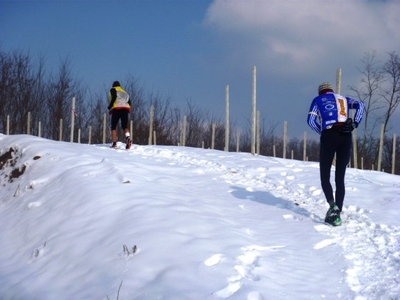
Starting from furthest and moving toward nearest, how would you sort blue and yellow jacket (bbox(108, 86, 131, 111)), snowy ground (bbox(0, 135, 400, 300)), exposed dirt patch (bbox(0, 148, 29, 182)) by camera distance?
blue and yellow jacket (bbox(108, 86, 131, 111)) → exposed dirt patch (bbox(0, 148, 29, 182)) → snowy ground (bbox(0, 135, 400, 300))

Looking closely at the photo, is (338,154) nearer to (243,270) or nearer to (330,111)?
(330,111)

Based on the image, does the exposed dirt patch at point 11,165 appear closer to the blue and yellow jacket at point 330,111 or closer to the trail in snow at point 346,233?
the trail in snow at point 346,233

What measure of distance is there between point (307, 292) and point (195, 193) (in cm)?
302

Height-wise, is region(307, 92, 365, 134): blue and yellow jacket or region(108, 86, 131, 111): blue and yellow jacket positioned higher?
region(108, 86, 131, 111): blue and yellow jacket

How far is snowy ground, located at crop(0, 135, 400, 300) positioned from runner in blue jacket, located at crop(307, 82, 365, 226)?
1.50ft

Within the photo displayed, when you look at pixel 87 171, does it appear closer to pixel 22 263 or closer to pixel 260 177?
pixel 22 263

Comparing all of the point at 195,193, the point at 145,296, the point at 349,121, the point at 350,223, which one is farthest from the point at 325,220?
the point at 145,296

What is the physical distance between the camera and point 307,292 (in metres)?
3.43

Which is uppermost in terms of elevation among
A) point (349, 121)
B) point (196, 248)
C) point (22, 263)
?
point (349, 121)

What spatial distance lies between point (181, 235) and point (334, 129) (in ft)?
7.97

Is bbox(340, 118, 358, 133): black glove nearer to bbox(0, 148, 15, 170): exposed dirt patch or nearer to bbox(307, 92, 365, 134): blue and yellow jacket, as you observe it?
bbox(307, 92, 365, 134): blue and yellow jacket

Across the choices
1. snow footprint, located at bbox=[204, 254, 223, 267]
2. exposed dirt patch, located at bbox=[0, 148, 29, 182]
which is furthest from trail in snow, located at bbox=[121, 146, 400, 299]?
exposed dirt patch, located at bbox=[0, 148, 29, 182]

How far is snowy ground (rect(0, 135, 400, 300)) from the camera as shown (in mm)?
3516

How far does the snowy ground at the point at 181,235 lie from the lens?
352cm
